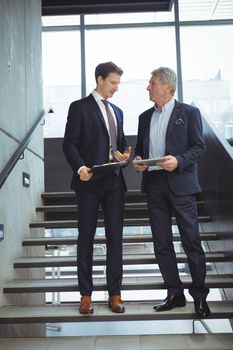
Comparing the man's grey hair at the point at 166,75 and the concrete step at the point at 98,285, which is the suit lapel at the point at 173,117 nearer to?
the man's grey hair at the point at 166,75

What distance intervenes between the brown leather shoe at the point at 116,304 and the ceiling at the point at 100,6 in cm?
414

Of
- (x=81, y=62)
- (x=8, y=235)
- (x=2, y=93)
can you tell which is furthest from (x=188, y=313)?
(x=81, y=62)

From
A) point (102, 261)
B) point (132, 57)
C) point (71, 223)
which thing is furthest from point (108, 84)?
point (132, 57)

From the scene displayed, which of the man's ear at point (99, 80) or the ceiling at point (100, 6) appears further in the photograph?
the ceiling at point (100, 6)

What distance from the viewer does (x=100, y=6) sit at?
564cm

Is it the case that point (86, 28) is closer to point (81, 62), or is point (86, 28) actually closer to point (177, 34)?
point (81, 62)

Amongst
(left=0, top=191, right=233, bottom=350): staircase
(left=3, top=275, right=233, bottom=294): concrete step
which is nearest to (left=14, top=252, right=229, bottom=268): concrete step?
(left=0, top=191, right=233, bottom=350): staircase

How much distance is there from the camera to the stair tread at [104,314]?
256 centimetres

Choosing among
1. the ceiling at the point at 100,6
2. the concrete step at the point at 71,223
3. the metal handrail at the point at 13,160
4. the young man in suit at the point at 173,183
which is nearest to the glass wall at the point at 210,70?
the ceiling at the point at 100,6

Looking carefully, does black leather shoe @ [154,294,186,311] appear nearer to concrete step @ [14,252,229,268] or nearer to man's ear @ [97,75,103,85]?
concrete step @ [14,252,229,268]

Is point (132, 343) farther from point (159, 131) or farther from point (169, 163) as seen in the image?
point (159, 131)

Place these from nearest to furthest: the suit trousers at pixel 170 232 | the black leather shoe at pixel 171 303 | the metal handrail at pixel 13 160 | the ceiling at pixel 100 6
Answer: the suit trousers at pixel 170 232, the black leather shoe at pixel 171 303, the metal handrail at pixel 13 160, the ceiling at pixel 100 6

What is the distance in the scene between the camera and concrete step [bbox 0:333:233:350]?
2324mm

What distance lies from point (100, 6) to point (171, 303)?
4.31 meters
